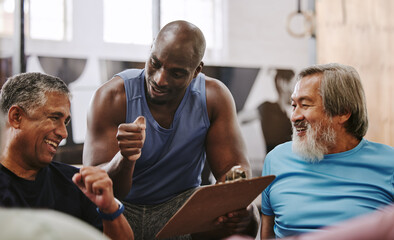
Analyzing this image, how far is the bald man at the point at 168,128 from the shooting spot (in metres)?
1.91

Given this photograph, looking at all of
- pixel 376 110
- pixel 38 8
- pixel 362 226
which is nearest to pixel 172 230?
pixel 362 226

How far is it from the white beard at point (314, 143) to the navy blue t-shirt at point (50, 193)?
893mm

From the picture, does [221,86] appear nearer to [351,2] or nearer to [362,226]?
[362,226]

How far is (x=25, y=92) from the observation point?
149 cm

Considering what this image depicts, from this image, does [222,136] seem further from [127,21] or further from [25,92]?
[127,21]

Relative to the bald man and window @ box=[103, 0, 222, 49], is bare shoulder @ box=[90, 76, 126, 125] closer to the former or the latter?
the bald man

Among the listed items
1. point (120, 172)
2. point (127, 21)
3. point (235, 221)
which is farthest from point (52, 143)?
point (127, 21)

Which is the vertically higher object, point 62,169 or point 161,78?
point 161,78

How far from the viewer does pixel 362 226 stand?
0.62 metres

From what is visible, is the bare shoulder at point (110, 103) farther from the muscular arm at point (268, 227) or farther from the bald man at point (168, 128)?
the muscular arm at point (268, 227)

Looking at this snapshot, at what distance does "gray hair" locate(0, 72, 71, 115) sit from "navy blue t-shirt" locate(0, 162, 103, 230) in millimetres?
223

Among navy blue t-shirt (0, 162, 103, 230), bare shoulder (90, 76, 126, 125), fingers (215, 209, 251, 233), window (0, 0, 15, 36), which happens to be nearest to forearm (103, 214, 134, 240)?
navy blue t-shirt (0, 162, 103, 230)

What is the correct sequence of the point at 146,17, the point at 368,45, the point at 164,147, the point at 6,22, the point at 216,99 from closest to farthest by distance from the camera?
the point at 164,147 < the point at 216,99 < the point at 6,22 < the point at 368,45 < the point at 146,17

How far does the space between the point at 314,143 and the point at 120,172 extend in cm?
82
